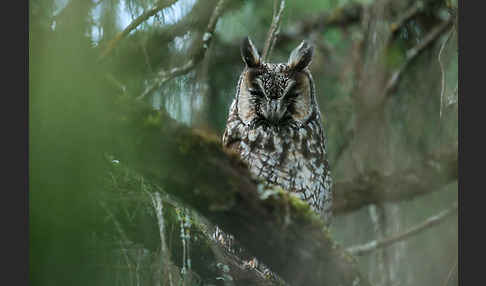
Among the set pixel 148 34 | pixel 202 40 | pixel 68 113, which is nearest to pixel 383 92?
pixel 202 40

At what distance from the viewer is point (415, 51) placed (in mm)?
3303

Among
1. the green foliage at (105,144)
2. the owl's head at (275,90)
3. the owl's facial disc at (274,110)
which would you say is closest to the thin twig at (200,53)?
the green foliage at (105,144)

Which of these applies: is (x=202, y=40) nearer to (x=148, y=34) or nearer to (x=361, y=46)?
(x=148, y=34)

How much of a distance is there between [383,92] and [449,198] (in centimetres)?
94

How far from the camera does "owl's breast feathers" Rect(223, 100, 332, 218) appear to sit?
236 centimetres

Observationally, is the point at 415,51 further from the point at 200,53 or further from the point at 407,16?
the point at 200,53

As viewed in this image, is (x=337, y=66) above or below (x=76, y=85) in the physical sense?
above

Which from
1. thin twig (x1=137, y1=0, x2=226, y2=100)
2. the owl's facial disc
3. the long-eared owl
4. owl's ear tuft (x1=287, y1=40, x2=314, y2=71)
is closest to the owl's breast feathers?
the long-eared owl

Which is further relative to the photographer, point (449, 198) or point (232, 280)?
point (449, 198)

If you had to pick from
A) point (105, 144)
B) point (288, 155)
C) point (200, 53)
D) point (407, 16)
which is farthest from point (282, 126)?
point (407, 16)

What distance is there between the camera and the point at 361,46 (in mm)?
3582

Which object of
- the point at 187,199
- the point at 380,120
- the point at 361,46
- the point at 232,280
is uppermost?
the point at 361,46

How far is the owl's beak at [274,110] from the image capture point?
89.1 inches

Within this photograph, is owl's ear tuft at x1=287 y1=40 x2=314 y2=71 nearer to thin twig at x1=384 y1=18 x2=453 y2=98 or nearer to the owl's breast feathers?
the owl's breast feathers
